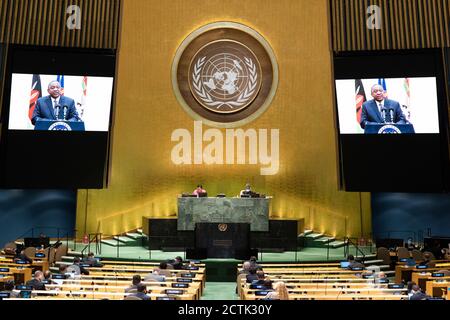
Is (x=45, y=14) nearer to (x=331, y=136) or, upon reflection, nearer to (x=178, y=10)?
(x=178, y=10)

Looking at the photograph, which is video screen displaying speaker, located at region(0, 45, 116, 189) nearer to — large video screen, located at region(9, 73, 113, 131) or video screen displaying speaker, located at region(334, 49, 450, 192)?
large video screen, located at region(9, 73, 113, 131)

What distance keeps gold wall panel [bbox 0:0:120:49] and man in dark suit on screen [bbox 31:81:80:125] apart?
4.83 ft

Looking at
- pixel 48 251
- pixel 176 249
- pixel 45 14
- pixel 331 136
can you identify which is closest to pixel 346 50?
pixel 331 136

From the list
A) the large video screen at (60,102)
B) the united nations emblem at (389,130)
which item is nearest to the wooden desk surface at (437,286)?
the united nations emblem at (389,130)

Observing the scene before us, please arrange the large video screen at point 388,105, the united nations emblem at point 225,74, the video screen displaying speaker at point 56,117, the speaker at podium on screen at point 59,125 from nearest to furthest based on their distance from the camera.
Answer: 1. the large video screen at point 388,105
2. the video screen displaying speaker at point 56,117
3. the speaker at podium on screen at point 59,125
4. the united nations emblem at point 225,74

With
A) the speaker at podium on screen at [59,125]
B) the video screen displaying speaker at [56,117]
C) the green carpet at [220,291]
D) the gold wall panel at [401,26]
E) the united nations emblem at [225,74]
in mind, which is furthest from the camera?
the united nations emblem at [225,74]

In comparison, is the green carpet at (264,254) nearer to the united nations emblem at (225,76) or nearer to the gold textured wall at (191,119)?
the gold textured wall at (191,119)

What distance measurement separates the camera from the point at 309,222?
54.4 ft

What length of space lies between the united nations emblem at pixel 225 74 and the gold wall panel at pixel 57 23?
9.13 ft

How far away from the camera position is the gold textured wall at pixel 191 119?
54.6 feet

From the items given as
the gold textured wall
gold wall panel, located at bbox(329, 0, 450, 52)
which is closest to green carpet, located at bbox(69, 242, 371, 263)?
the gold textured wall

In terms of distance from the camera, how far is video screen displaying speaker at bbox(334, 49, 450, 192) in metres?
14.1

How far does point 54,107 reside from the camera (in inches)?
584
